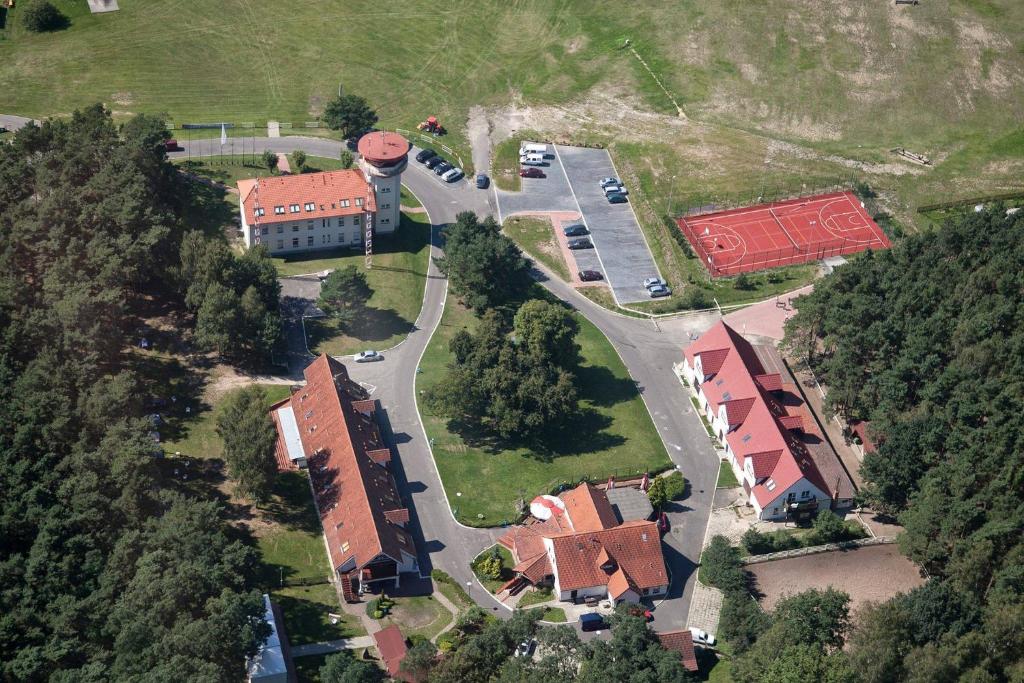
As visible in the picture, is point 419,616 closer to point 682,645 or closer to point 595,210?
point 682,645

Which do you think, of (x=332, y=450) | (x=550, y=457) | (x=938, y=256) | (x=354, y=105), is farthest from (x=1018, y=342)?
(x=354, y=105)

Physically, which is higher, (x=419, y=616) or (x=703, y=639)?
(x=419, y=616)

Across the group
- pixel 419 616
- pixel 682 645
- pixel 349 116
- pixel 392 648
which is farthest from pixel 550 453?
pixel 349 116

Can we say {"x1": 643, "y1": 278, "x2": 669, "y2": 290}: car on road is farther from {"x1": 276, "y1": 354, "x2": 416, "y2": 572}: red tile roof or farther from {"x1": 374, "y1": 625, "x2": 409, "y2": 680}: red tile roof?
{"x1": 374, "y1": 625, "x2": 409, "y2": 680}: red tile roof

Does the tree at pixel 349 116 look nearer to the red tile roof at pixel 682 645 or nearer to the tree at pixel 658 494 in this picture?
the tree at pixel 658 494

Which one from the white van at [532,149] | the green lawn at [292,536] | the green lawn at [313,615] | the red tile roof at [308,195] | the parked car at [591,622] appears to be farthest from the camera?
the white van at [532,149]

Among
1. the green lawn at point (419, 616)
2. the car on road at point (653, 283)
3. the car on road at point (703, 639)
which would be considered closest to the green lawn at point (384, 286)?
the car on road at point (653, 283)
